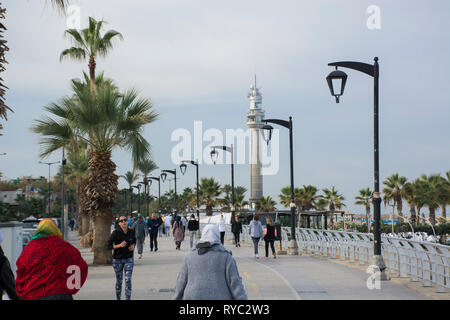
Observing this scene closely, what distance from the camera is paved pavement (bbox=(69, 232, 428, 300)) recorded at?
44.0ft

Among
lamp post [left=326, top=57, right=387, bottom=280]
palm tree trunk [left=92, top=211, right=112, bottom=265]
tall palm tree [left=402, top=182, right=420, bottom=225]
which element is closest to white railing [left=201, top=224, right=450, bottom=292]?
lamp post [left=326, top=57, right=387, bottom=280]

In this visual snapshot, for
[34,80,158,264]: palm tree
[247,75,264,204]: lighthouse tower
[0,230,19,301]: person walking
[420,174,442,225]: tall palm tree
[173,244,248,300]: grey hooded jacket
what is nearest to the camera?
[173,244,248,300]: grey hooded jacket

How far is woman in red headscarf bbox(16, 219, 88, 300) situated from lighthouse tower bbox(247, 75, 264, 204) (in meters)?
123

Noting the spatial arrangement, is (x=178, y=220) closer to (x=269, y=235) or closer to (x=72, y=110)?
(x=269, y=235)

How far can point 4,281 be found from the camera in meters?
7.20

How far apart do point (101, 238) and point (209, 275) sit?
55.9 ft

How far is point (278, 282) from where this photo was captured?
52.5ft

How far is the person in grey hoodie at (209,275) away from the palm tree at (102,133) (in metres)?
16.3

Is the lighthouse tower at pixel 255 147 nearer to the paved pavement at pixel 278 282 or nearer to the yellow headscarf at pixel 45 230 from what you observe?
the paved pavement at pixel 278 282

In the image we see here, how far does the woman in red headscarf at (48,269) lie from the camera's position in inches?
253

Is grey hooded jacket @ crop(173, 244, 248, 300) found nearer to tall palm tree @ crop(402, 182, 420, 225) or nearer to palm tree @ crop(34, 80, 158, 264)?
palm tree @ crop(34, 80, 158, 264)
